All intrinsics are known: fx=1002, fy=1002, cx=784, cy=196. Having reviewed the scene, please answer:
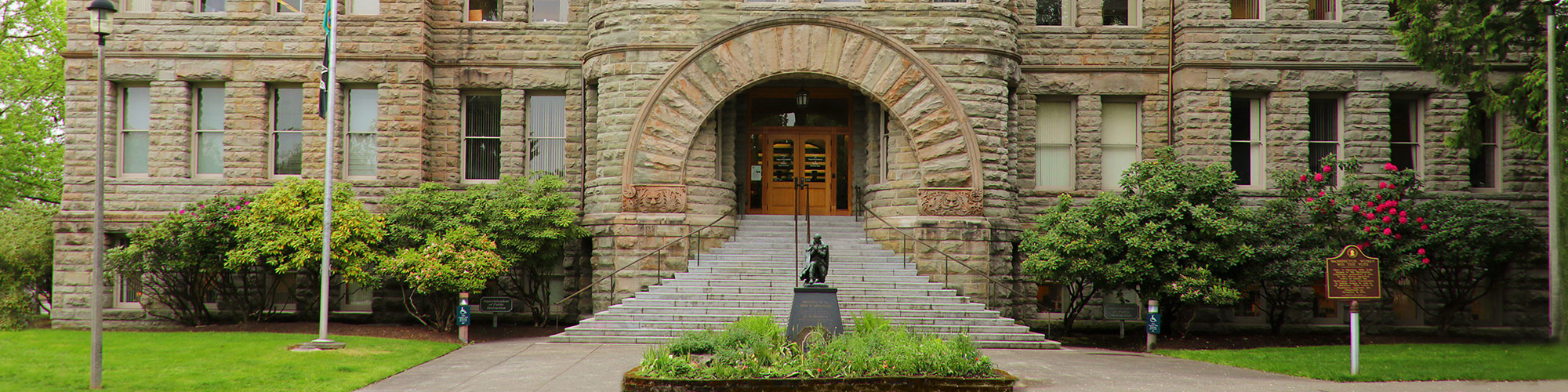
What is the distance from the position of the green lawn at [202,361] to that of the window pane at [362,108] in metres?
4.64

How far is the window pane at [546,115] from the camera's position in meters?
19.1

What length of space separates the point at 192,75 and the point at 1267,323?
65.7 ft

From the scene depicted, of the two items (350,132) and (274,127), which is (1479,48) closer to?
(350,132)

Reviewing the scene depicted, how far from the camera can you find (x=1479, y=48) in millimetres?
14672

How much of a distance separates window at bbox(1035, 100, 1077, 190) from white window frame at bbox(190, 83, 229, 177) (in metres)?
15.1

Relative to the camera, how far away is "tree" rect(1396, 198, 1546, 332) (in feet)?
51.6

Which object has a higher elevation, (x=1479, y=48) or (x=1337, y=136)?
(x=1479, y=48)

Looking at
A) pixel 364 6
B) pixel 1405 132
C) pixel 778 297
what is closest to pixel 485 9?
pixel 364 6

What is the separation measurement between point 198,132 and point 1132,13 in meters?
17.5

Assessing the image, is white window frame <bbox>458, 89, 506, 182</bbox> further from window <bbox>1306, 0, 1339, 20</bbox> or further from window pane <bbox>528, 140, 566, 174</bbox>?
window <bbox>1306, 0, 1339, 20</bbox>

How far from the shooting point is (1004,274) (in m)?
17.4

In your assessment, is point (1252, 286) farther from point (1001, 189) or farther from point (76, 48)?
point (76, 48)

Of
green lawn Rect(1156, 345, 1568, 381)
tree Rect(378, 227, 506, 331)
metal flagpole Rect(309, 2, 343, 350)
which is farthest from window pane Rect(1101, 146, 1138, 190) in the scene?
metal flagpole Rect(309, 2, 343, 350)

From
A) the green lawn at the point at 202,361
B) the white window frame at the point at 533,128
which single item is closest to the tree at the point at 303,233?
the green lawn at the point at 202,361
